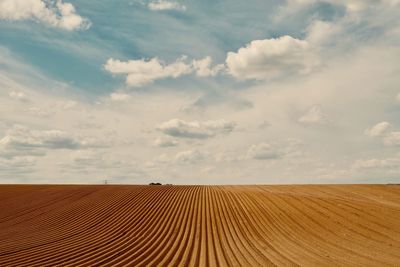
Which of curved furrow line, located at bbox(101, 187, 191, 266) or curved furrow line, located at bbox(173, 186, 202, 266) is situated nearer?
curved furrow line, located at bbox(173, 186, 202, 266)

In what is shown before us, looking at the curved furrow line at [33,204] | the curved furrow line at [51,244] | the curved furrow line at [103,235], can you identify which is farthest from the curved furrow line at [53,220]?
the curved furrow line at [103,235]

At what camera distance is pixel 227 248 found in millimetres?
19172

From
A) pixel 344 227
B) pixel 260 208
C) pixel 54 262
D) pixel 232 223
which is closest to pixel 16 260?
pixel 54 262

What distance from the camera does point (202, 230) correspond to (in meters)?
24.0

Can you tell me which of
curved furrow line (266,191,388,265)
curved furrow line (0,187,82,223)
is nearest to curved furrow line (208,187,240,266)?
curved furrow line (266,191,388,265)

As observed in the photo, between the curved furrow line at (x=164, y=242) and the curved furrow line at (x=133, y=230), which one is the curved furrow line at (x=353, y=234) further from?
the curved furrow line at (x=133, y=230)

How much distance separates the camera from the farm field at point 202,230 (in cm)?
1669

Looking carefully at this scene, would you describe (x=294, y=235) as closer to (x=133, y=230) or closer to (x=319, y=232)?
(x=319, y=232)

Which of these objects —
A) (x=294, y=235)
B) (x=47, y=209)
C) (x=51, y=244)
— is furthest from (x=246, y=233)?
(x=47, y=209)

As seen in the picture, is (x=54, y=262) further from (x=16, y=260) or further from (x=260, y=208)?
(x=260, y=208)

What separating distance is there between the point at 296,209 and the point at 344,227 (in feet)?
18.9

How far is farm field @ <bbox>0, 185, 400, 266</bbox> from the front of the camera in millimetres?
16688

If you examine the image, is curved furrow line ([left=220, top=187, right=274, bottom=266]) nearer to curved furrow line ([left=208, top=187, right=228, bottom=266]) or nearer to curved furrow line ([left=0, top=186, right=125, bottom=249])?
curved furrow line ([left=208, top=187, right=228, bottom=266])

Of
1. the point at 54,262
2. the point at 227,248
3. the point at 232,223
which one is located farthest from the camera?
the point at 232,223
